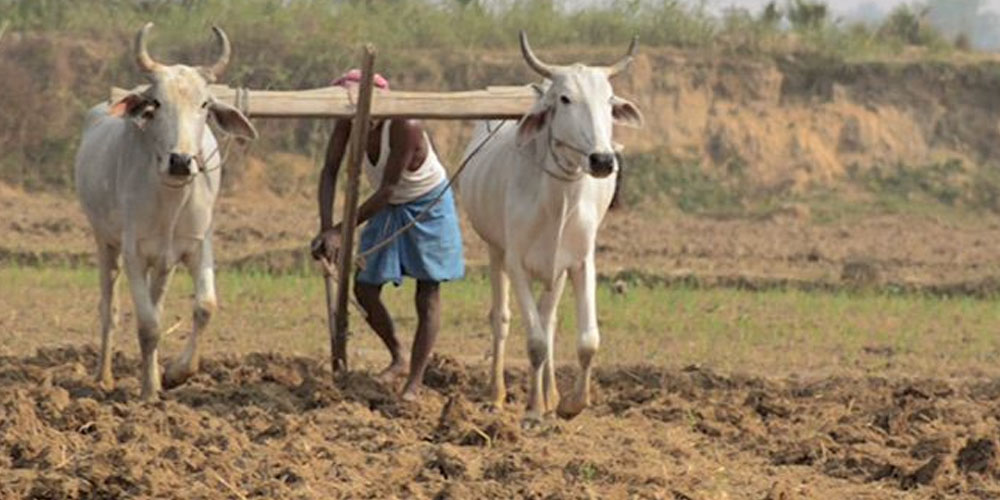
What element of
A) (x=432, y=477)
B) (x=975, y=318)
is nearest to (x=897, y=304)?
(x=975, y=318)

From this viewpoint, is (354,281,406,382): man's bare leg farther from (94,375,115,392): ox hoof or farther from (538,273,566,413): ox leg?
(94,375,115,392): ox hoof

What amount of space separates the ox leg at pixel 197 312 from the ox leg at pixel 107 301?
70 cm

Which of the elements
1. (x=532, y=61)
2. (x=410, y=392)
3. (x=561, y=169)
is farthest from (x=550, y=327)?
(x=532, y=61)

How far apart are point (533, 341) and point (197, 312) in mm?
1274

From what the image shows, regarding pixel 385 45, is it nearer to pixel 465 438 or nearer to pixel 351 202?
pixel 351 202

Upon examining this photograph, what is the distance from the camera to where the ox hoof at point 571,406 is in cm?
868

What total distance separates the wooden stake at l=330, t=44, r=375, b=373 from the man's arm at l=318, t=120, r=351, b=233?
71 mm

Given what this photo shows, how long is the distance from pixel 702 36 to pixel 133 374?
57.0ft

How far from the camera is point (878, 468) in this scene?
26.2 ft

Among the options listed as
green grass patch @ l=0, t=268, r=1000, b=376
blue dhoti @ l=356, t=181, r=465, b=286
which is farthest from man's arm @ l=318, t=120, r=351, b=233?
green grass patch @ l=0, t=268, r=1000, b=376

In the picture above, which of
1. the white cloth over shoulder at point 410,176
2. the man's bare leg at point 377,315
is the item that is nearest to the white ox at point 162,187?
the white cloth over shoulder at point 410,176

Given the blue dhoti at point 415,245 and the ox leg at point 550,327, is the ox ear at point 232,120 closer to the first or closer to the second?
the blue dhoti at point 415,245

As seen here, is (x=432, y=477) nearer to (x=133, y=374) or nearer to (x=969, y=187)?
(x=133, y=374)

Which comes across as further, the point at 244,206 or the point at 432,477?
the point at 244,206
